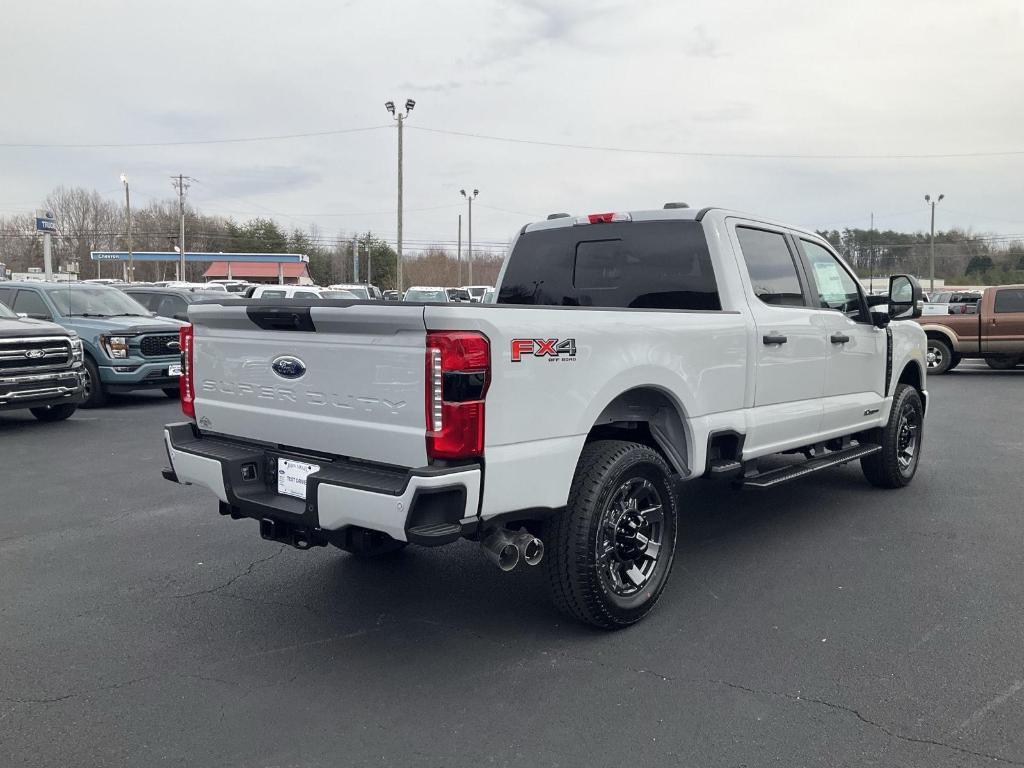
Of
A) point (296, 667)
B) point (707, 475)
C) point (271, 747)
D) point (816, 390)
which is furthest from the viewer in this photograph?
point (816, 390)

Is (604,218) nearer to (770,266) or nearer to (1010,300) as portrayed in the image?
(770,266)

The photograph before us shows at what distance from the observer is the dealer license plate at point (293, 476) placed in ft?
12.5

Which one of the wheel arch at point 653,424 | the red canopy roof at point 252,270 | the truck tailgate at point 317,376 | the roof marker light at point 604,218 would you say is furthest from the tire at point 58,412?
the red canopy roof at point 252,270

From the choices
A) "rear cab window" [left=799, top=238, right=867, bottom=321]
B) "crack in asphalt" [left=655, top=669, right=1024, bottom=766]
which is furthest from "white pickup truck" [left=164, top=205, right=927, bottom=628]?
"crack in asphalt" [left=655, top=669, right=1024, bottom=766]

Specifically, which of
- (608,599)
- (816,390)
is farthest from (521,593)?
(816,390)

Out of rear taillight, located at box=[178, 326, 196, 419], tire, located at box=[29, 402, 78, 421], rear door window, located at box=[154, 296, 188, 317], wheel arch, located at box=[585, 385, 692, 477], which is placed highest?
rear door window, located at box=[154, 296, 188, 317]

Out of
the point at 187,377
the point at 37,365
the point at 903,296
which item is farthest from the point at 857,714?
the point at 37,365

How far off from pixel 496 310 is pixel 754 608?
2271mm

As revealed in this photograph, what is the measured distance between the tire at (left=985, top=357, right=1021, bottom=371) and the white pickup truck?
15.1 m

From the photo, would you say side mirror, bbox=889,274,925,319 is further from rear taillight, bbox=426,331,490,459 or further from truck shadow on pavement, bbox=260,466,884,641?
rear taillight, bbox=426,331,490,459

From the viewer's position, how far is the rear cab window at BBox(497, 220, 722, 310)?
5199 millimetres

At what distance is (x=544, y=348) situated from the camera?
3641mm

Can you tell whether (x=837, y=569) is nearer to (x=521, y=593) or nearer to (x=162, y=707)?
(x=521, y=593)

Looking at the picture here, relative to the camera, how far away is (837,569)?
517 centimetres
